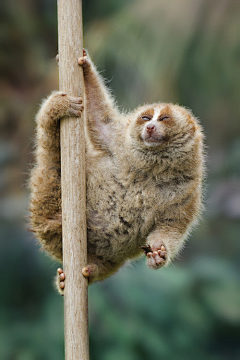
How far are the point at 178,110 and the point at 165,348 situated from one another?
11.3 feet

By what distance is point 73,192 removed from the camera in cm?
280

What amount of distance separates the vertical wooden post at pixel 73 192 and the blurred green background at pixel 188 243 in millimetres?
2522

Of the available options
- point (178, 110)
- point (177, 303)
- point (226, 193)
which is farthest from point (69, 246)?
point (226, 193)

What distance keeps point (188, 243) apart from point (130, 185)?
3115mm

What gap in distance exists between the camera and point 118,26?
6016 mm

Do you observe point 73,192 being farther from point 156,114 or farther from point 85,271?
point 156,114

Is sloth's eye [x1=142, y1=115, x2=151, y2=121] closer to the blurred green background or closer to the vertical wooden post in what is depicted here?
the vertical wooden post

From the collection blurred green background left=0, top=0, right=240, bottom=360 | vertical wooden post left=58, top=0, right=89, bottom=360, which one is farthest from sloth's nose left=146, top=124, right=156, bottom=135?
blurred green background left=0, top=0, right=240, bottom=360

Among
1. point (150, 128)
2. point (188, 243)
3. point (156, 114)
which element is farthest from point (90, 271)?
point (188, 243)

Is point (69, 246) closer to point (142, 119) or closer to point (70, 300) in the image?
point (70, 300)

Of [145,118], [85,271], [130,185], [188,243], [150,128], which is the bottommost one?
[85,271]

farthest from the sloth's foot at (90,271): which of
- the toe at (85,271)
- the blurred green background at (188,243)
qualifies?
the blurred green background at (188,243)

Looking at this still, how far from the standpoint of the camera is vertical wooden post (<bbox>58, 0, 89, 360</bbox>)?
2.74 meters

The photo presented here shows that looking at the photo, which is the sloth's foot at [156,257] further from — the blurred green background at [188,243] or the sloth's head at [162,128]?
the blurred green background at [188,243]
